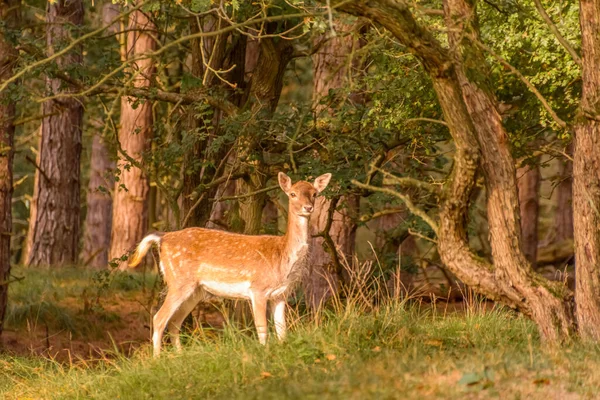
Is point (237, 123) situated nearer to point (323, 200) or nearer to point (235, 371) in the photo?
point (323, 200)

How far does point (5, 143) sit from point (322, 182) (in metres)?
4.00

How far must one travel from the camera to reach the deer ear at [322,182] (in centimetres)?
1058

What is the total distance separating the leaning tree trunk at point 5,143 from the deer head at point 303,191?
11.6ft

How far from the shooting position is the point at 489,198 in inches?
347

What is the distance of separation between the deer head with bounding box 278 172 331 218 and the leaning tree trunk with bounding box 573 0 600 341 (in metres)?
2.69

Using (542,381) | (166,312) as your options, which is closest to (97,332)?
(166,312)

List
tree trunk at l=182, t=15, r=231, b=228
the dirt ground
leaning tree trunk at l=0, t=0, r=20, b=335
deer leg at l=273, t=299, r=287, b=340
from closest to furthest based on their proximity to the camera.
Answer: deer leg at l=273, t=299, r=287, b=340
leaning tree trunk at l=0, t=0, r=20, b=335
tree trunk at l=182, t=15, r=231, b=228
the dirt ground

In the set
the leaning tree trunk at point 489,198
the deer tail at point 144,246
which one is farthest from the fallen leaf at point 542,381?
the deer tail at point 144,246

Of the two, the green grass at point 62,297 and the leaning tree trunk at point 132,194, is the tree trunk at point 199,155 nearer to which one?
the green grass at point 62,297

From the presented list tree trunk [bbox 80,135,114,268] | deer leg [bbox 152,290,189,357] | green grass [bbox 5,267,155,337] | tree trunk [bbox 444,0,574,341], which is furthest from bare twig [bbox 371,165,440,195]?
tree trunk [bbox 80,135,114,268]

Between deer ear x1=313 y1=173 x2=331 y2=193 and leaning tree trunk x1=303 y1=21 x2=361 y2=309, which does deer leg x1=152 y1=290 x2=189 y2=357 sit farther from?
leaning tree trunk x1=303 y1=21 x2=361 y2=309

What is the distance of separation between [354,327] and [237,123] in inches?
150

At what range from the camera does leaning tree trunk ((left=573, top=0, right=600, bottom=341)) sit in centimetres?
869

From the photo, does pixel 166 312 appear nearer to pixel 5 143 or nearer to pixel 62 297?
pixel 5 143
